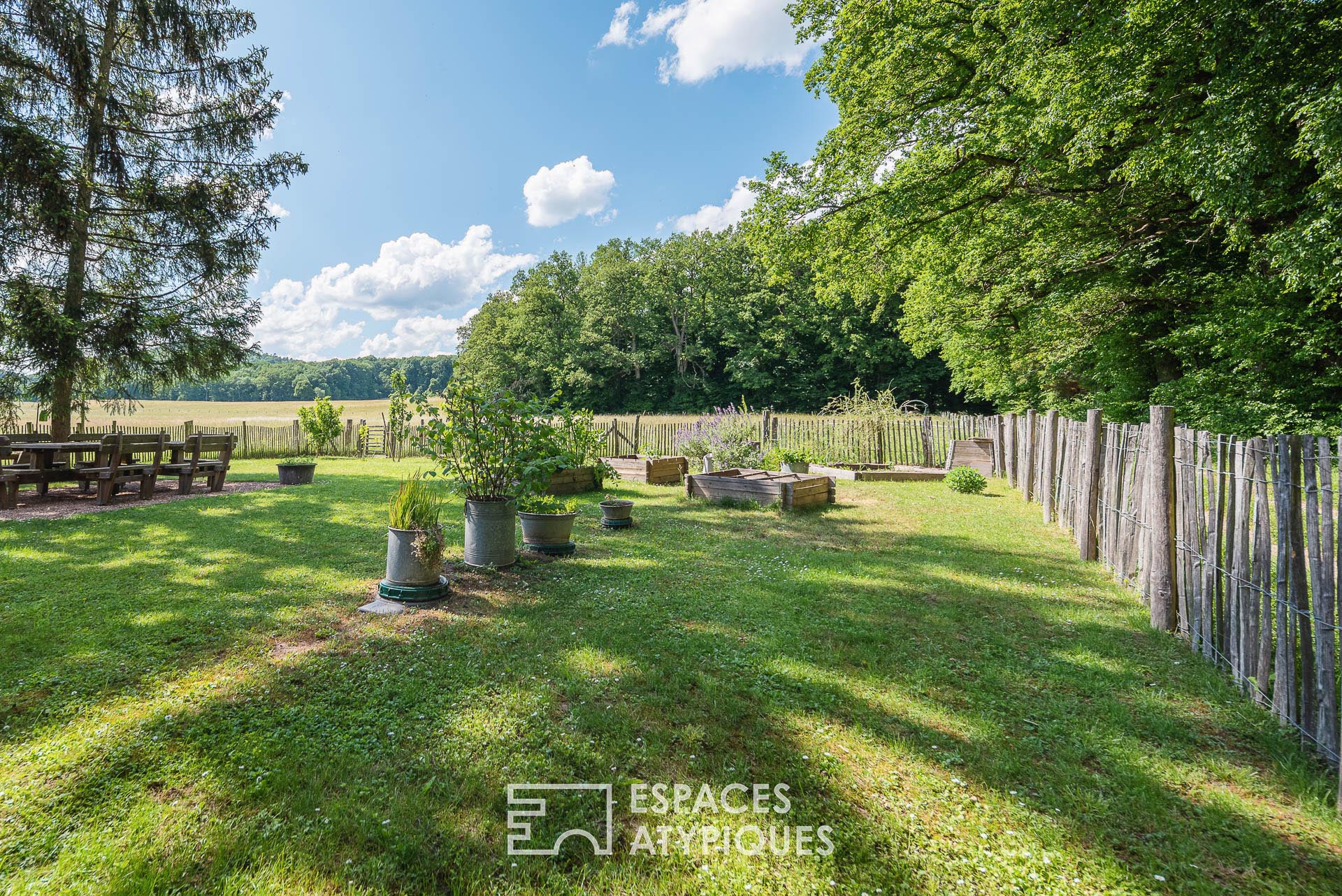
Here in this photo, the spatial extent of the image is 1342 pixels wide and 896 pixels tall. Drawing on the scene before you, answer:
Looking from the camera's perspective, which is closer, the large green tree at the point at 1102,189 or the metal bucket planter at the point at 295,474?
the large green tree at the point at 1102,189

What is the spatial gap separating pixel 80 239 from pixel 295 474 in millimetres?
6228

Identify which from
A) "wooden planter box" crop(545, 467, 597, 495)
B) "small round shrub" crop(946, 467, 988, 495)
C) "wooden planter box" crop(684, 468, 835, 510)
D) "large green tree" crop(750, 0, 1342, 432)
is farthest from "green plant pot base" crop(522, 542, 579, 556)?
"large green tree" crop(750, 0, 1342, 432)

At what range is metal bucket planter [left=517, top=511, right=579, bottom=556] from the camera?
558 cm

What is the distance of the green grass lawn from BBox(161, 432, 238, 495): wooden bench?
16.2 feet

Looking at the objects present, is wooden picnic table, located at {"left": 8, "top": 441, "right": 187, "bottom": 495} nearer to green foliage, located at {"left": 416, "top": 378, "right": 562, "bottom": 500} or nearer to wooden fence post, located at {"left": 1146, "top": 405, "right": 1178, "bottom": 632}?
green foliage, located at {"left": 416, "top": 378, "right": 562, "bottom": 500}

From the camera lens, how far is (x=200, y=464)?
9.60 metres

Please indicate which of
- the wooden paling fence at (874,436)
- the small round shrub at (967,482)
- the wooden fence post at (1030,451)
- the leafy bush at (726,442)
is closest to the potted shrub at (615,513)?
the leafy bush at (726,442)

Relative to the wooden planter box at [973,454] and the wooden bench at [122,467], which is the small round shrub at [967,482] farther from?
the wooden bench at [122,467]

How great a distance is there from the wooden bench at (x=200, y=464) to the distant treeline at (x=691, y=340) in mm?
27771

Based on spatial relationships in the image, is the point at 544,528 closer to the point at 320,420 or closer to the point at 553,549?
the point at 553,549

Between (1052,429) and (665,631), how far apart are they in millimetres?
6849

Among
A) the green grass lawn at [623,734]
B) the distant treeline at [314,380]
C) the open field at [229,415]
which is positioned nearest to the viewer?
the green grass lawn at [623,734]

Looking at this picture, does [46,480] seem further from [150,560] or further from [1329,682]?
[1329,682]

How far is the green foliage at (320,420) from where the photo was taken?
15225mm
